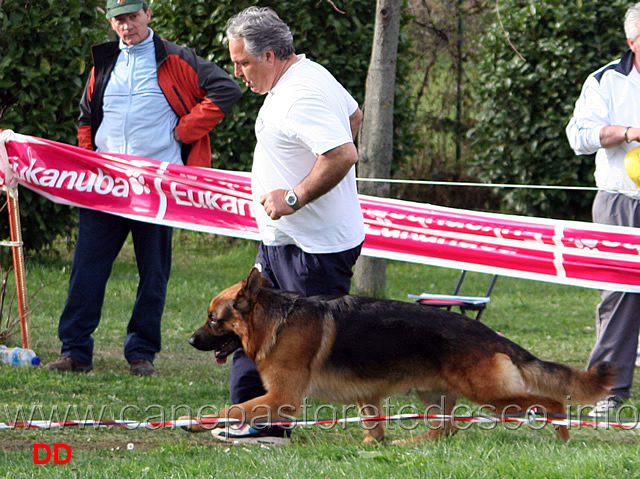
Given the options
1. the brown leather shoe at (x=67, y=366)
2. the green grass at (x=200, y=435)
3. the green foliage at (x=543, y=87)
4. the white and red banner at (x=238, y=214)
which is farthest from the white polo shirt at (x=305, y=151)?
the green foliage at (x=543, y=87)

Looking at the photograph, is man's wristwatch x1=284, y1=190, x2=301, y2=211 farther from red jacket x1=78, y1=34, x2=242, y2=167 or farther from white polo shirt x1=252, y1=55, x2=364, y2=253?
red jacket x1=78, y1=34, x2=242, y2=167

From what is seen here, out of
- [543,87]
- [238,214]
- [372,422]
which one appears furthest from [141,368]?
[543,87]

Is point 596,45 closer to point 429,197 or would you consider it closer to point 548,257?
point 429,197

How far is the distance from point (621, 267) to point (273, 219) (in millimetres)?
2695

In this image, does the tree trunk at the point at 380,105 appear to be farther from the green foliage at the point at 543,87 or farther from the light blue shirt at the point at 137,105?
the green foliage at the point at 543,87

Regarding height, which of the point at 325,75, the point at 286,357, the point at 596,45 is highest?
the point at 596,45

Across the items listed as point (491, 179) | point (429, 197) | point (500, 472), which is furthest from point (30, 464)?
point (429, 197)

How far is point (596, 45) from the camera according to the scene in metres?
11.9

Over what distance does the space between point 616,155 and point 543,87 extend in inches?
258

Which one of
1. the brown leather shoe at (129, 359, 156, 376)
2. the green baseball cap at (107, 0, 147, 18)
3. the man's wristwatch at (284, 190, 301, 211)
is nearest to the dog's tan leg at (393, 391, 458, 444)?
the man's wristwatch at (284, 190, 301, 211)

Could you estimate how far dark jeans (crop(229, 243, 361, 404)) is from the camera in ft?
14.8

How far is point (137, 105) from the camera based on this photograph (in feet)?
A: 20.4

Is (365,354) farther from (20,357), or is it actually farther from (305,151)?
(20,357)

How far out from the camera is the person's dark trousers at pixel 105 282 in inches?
245
